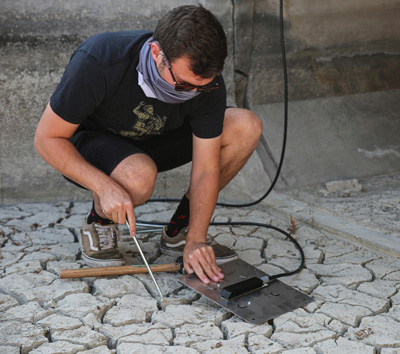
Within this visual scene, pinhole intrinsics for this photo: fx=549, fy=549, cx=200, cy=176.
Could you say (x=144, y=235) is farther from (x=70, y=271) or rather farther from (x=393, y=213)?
(x=393, y=213)

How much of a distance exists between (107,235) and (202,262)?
1.71 feet

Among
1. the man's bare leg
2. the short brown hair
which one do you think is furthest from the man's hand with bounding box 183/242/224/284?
the short brown hair

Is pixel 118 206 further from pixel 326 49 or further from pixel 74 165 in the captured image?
pixel 326 49

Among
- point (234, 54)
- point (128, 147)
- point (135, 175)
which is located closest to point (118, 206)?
point (135, 175)

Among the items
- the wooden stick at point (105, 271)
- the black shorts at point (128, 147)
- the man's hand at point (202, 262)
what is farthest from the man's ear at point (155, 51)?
the wooden stick at point (105, 271)

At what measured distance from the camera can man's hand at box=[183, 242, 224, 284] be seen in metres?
2.13

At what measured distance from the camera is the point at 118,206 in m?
1.97

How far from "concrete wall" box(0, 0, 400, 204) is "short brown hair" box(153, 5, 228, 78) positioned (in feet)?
4.96

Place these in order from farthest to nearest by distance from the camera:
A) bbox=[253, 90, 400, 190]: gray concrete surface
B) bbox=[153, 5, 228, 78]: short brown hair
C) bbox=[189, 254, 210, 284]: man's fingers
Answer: bbox=[253, 90, 400, 190]: gray concrete surface → bbox=[189, 254, 210, 284]: man's fingers → bbox=[153, 5, 228, 78]: short brown hair

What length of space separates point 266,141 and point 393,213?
0.94 meters

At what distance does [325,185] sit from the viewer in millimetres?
3445

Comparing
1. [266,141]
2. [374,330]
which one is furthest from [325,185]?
[374,330]

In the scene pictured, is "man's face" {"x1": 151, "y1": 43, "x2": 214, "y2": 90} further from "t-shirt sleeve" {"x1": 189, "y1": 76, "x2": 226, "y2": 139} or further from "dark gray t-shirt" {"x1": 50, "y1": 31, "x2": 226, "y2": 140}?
"t-shirt sleeve" {"x1": 189, "y1": 76, "x2": 226, "y2": 139}

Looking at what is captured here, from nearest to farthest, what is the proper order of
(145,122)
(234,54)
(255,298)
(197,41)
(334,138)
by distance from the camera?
(197,41) → (255,298) → (145,122) → (234,54) → (334,138)
